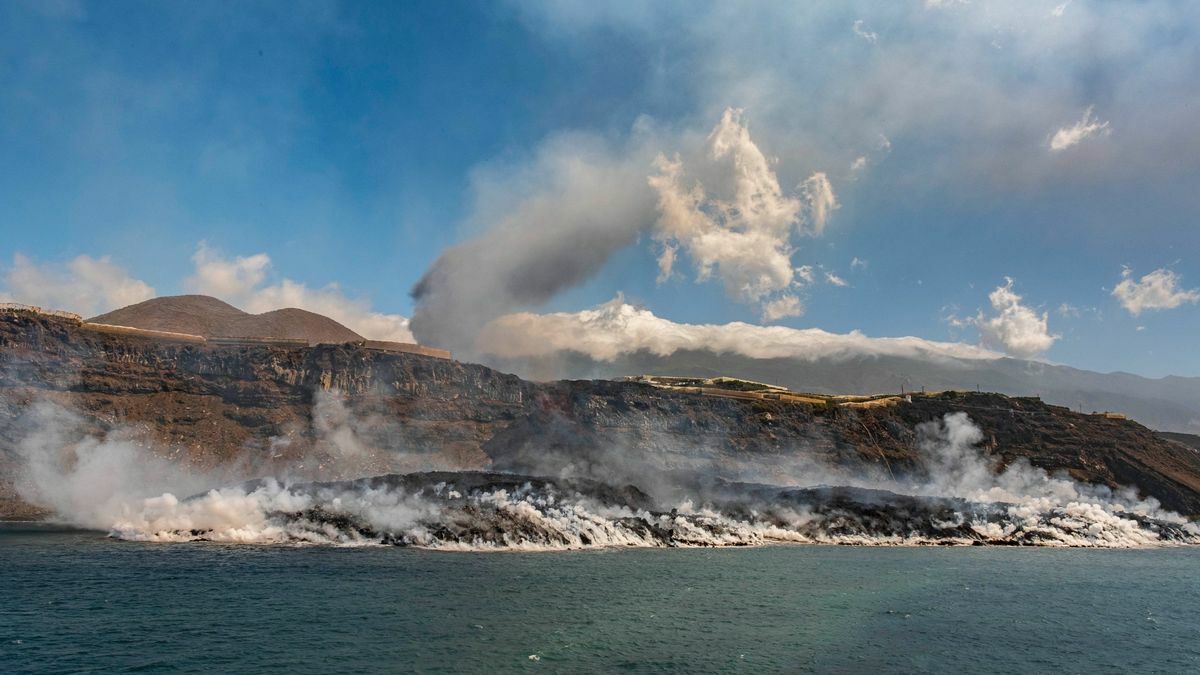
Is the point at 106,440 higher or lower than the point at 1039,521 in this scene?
higher

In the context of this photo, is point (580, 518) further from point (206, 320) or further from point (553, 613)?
point (206, 320)

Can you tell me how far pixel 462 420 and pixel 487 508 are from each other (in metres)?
48.6

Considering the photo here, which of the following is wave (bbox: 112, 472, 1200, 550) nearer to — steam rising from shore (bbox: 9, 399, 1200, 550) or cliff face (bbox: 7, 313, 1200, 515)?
steam rising from shore (bbox: 9, 399, 1200, 550)

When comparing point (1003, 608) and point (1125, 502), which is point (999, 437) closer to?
point (1125, 502)

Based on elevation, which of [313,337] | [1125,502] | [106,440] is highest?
[313,337]

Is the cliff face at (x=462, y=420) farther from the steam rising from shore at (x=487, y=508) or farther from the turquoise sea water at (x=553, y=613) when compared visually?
the turquoise sea water at (x=553, y=613)

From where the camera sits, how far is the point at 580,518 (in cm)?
7600

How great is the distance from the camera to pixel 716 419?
132m

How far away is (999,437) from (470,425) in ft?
324

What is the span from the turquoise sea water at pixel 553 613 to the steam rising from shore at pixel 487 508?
19.3 feet

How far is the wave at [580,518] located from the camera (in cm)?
6819

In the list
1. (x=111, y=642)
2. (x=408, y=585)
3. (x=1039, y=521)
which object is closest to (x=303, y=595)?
(x=408, y=585)

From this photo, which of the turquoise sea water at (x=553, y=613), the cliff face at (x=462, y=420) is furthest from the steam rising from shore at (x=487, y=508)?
the turquoise sea water at (x=553, y=613)

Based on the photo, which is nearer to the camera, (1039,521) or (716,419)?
(1039,521)
